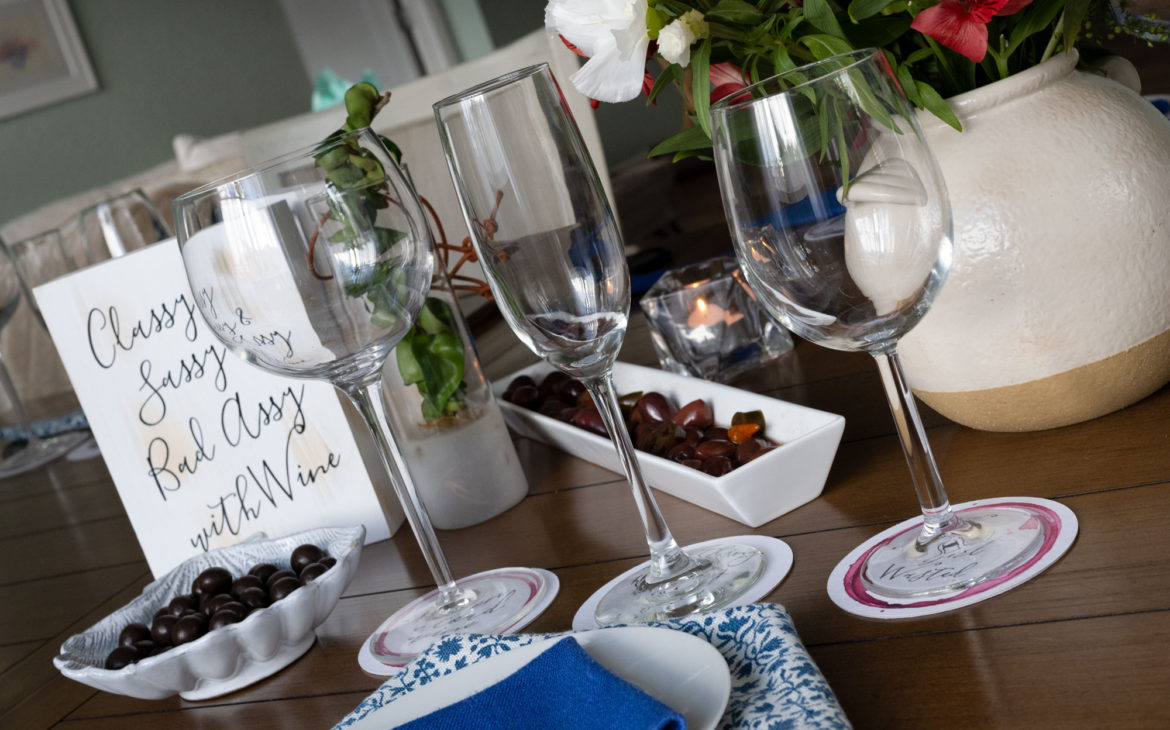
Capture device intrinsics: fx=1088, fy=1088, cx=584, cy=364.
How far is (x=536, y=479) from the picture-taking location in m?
0.80

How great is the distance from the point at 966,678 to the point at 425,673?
23 cm

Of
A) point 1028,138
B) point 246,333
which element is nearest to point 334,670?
point 246,333

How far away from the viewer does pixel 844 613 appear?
47 cm

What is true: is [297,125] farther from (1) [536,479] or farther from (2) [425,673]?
(2) [425,673]

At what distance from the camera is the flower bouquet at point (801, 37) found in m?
0.50

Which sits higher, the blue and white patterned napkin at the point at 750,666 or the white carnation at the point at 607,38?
the white carnation at the point at 607,38

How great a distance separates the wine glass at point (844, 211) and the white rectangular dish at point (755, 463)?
120mm

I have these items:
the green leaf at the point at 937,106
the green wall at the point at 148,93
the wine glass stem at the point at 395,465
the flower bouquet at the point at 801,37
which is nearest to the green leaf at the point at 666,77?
the flower bouquet at the point at 801,37

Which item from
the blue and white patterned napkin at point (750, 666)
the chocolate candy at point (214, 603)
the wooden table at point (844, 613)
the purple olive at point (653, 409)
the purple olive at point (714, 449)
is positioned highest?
the chocolate candy at point (214, 603)

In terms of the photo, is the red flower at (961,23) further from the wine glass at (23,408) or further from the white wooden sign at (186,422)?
the wine glass at (23,408)

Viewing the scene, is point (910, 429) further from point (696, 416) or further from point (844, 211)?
point (696, 416)

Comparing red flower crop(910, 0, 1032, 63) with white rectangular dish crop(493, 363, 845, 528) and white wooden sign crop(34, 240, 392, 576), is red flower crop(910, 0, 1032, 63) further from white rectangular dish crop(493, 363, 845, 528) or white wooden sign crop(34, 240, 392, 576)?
white wooden sign crop(34, 240, 392, 576)

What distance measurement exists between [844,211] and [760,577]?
0.20m

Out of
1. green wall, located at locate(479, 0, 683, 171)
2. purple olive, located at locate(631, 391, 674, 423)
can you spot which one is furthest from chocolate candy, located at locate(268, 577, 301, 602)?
green wall, located at locate(479, 0, 683, 171)
